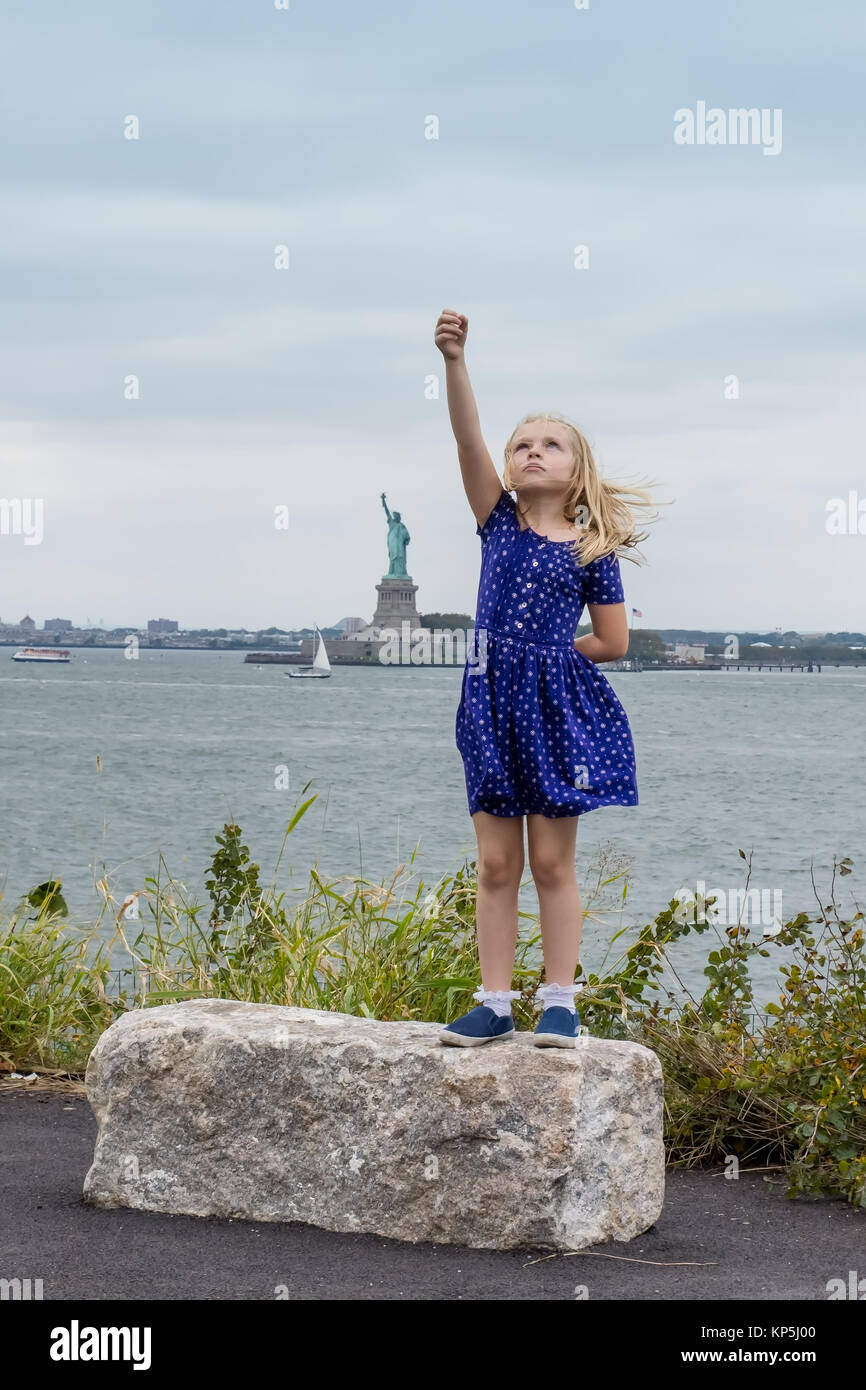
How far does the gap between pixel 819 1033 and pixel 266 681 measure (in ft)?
356

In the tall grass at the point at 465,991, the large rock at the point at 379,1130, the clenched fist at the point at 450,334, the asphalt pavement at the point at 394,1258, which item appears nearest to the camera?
the asphalt pavement at the point at 394,1258

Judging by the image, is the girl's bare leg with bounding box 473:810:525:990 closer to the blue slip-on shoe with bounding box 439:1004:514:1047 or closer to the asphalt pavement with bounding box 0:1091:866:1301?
the blue slip-on shoe with bounding box 439:1004:514:1047

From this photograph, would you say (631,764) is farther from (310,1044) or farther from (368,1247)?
(368,1247)

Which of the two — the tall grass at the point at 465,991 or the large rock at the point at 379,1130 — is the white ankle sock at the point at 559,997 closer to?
the large rock at the point at 379,1130

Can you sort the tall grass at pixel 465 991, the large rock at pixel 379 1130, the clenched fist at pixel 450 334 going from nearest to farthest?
1. the large rock at pixel 379 1130
2. the clenched fist at pixel 450 334
3. the tall grass at pixel 465 991

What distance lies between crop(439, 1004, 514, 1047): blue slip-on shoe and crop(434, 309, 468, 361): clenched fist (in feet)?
6.47

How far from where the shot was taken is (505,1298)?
11.9 feet

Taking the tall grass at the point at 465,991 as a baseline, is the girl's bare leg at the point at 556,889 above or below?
above

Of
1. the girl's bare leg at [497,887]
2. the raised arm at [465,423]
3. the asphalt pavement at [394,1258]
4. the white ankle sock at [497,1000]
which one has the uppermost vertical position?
the raised arm at [465,423]

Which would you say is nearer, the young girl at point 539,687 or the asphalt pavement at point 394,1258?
the asphalt pavement at point 394,1258

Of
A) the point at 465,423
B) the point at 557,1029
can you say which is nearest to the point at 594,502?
the point at 465,423

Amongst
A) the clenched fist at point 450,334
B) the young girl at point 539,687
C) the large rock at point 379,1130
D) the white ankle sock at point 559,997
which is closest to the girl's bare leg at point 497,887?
the young girl at point 539,687

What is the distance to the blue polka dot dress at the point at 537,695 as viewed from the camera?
4.26 m

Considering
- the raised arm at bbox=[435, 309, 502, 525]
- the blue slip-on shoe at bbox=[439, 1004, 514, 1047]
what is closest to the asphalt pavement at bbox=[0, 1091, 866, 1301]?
the blue slip-on shoe at bbox=[439, 1004, 514, 1047]
